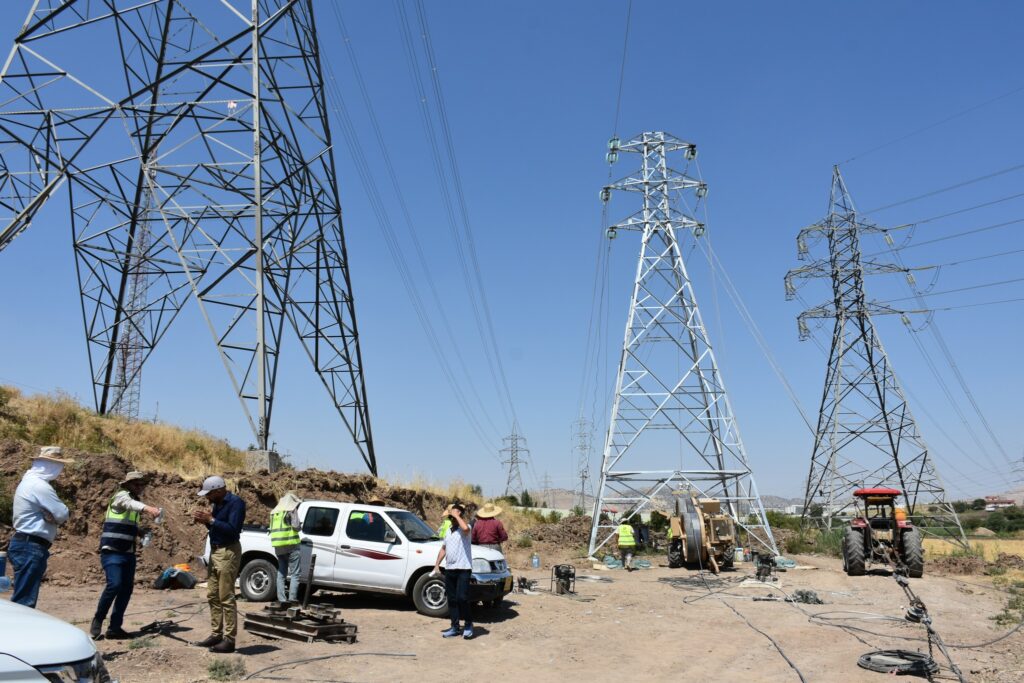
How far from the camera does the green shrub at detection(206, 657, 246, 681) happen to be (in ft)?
22.6

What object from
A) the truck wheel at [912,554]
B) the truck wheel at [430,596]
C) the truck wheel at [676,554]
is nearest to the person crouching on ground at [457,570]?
the truck wheel at [430,596]

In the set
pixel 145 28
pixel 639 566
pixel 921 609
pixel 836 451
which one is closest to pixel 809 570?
pixel 639 566

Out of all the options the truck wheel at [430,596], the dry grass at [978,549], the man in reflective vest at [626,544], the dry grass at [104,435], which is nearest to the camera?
the truck wheel at [430,596]

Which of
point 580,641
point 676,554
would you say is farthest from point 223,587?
point 676,554

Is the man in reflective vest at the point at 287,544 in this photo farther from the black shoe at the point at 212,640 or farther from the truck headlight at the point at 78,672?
the truck headlight at the point at 78,672

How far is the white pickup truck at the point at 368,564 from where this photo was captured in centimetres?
1134

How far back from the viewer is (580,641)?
410 inches

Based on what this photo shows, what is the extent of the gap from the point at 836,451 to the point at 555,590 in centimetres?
2073

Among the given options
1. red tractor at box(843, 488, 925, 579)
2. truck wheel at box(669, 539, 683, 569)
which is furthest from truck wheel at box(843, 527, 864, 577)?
truck wheel at box(669, 539, 683, 569)

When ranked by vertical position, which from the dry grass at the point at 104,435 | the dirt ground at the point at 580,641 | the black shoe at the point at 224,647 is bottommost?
the dirt ground at the point at 580,641

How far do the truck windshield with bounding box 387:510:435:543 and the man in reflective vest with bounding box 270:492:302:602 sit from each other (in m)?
1.95

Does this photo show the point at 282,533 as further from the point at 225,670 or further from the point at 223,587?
the point at 225,670

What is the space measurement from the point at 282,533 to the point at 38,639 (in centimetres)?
623

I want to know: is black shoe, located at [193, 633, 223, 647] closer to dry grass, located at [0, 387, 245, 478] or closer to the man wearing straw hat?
the man wearing straw hat
